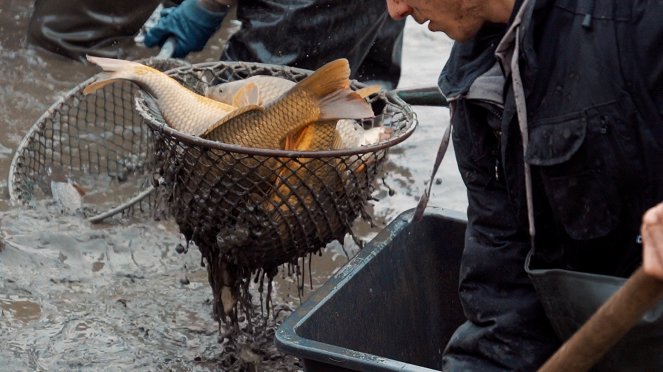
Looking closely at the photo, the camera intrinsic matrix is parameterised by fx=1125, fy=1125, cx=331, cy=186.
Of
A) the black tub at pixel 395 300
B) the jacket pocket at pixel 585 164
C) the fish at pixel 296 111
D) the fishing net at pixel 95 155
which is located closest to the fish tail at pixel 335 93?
the fish at pixel 296 111

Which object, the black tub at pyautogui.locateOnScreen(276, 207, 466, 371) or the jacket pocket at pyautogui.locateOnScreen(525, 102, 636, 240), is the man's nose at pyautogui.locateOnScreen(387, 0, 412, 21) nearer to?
the jacket pocket at pyautogui.locateOnScreen(525, 102, 636, 240)

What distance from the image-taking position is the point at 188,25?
5.26 m

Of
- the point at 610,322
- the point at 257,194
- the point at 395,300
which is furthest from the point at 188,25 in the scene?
the point at 610,322

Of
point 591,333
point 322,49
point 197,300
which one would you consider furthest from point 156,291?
point 591,333

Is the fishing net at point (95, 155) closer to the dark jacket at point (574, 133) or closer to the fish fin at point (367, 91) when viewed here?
the fish fin at point (367, 91)

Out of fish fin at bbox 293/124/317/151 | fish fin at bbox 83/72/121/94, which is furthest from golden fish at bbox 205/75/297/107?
fish fin at bbox 83/72/121/94

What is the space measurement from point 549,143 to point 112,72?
1.99 m

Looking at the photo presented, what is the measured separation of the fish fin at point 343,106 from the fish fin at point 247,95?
0.35 m

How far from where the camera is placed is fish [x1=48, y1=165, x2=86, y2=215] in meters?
5.21

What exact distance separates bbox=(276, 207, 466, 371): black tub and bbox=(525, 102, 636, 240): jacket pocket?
2.70 feet

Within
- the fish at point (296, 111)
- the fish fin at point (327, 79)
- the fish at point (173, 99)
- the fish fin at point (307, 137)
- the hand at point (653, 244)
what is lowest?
the fish fin at point (307, 137)

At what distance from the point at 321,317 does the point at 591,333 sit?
147cm

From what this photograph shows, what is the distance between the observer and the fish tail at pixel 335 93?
3654mm

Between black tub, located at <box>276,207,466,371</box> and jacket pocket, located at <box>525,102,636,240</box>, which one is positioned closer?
jacket pocket, located at <box>525,102,636,240</box>
